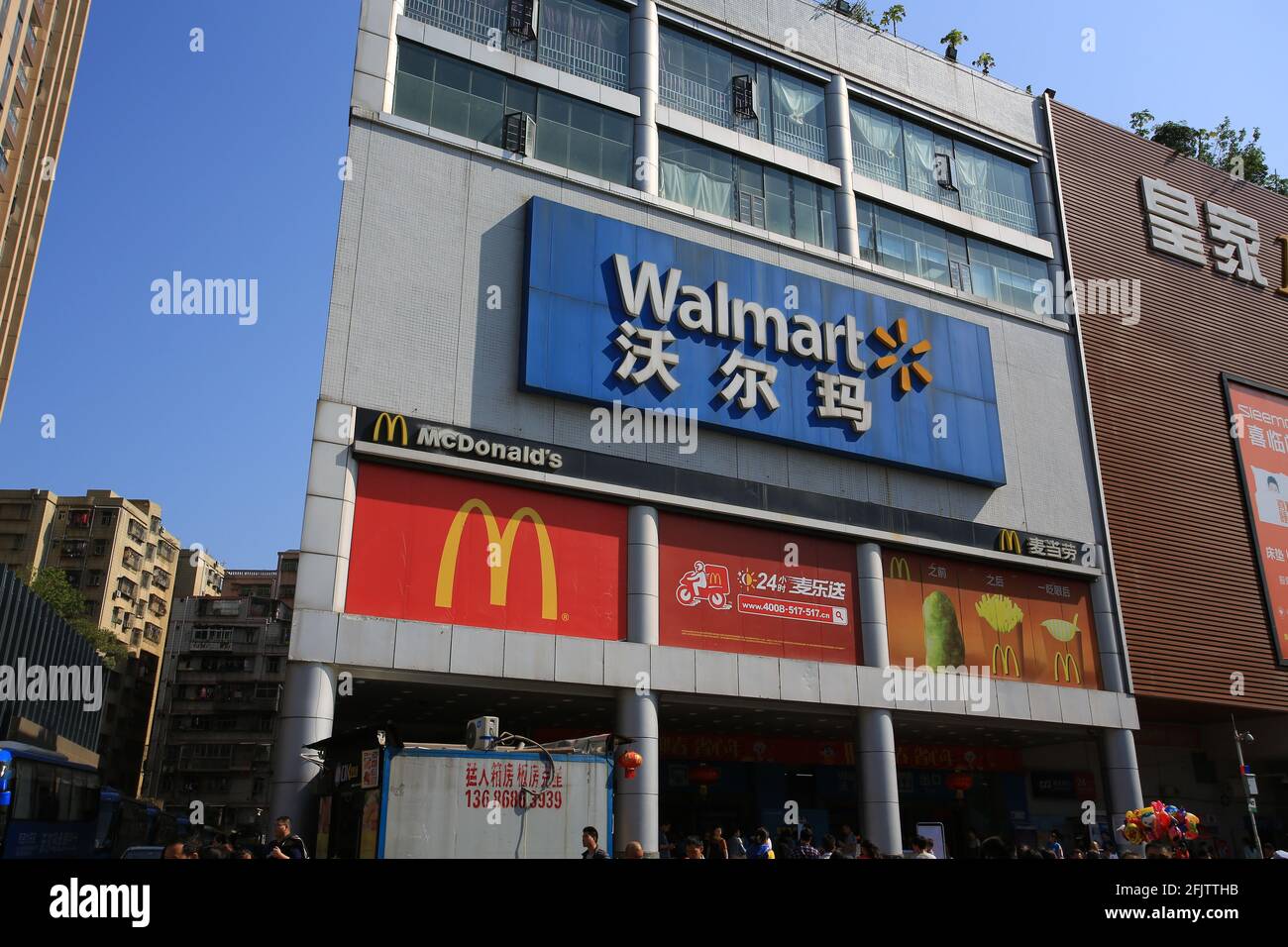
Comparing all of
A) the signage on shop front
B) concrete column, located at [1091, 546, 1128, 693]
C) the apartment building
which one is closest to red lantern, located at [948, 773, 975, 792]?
concrete column, located at [1091, 546, 1128, 693]

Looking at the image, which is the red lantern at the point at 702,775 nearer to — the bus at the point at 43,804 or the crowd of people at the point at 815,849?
the crowd of people at the point at 815,849

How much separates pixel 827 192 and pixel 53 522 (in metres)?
80.1

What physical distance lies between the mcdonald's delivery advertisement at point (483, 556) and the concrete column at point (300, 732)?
1683mm

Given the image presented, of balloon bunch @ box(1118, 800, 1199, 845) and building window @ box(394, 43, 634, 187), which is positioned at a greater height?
building window @ box(394, 43, 634, 187)

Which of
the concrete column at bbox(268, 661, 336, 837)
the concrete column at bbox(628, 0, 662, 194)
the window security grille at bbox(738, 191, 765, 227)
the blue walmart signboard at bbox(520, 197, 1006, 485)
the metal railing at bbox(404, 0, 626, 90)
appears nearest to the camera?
the concrete column at bbox(268, 661, 336, 837)

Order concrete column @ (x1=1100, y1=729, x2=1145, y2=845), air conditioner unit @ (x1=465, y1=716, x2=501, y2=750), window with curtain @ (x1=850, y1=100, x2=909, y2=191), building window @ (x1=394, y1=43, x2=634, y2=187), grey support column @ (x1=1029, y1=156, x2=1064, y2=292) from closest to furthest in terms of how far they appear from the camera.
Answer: air conditioner unit @ (x1=465, y1=716, x2=501, y2=750)
building window @ (x1=394, y1=43, x2=634, y2=187)
concrete column @ (x1=1100, y1=729, x2=1145, y2=845)
window with curtain @ (x1=850, y1=100, x2=909, y2=191)
grey support column @ (x1=1029, y1=156, x2=1064, y2=292)

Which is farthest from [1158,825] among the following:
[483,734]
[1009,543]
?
[1009,543]

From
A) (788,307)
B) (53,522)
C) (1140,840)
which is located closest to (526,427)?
(788,307)

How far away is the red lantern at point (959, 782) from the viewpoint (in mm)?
33750

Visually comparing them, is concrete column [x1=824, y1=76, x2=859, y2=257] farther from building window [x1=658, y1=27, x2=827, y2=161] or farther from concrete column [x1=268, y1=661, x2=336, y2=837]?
concrete column [x1=268, y1=661, x2=336, y2=837]

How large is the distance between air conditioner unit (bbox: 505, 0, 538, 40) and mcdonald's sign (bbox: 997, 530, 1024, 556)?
20896 millimetres

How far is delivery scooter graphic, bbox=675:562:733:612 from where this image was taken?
25.7 meters

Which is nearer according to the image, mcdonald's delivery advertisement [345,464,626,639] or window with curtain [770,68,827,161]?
mcdonald's delivery advertisement [345,464,626,639]
